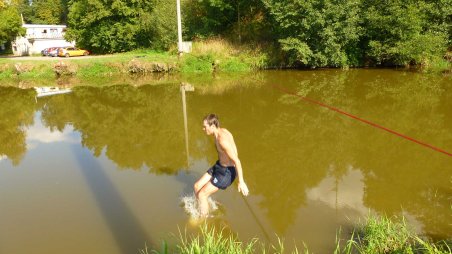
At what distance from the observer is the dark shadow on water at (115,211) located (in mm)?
5129

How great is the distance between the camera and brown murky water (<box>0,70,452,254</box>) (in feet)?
18.0

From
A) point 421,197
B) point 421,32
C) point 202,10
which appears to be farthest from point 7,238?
point 202,10

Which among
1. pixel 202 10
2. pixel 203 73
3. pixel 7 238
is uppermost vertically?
pixel 202 10

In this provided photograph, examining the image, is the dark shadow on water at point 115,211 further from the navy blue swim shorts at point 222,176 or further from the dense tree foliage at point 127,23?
the dense tree foliage at point 127,23

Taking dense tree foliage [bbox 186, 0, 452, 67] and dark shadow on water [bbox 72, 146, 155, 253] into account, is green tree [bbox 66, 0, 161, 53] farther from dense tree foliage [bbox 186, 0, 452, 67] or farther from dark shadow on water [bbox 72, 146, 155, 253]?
dark shadow on water [bbox 72, 146, 155, 253]

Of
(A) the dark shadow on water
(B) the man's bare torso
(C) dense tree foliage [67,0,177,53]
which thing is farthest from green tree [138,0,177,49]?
(B) the man's bare torso

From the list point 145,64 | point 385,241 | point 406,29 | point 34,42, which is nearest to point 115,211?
point 385,241

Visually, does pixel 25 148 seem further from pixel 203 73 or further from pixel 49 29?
pixel 49 29

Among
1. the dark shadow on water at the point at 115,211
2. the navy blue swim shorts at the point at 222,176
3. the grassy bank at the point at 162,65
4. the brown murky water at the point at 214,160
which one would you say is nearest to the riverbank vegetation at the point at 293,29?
the grassy bank at the point at 162,65

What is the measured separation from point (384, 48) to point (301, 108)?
1110cm

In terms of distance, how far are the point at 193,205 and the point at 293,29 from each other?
723 inches

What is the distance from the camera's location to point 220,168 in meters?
5.43

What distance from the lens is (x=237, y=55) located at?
2434cm

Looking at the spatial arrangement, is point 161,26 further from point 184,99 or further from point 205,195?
point 205,195
